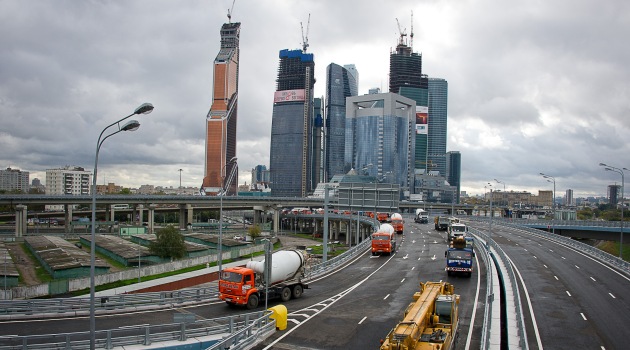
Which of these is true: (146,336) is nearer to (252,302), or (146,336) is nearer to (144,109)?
(252,302)

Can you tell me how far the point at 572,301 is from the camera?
1216 inches

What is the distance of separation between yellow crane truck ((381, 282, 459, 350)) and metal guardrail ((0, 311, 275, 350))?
6963 mm

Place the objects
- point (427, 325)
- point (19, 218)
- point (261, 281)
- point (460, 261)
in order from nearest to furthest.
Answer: point (427, 325)
point (261, 281)
point (460, 261)
point (19, 218)

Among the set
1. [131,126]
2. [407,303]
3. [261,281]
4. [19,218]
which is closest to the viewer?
[131,126]

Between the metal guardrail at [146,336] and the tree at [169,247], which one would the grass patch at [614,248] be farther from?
the metal guardrail at [146,336]

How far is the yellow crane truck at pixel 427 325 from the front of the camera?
14.8 metres

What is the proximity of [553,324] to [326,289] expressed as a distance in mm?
16055

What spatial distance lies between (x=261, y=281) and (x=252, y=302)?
155 cm

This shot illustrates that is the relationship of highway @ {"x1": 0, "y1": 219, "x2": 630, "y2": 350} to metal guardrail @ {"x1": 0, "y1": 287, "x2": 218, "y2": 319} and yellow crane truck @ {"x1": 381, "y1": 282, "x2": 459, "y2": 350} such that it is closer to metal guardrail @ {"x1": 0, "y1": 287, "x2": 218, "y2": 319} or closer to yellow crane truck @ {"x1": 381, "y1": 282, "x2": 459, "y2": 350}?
metal guardrail @ {"x1": 0, "y1": 287, "x2": 218, "y2": 319}

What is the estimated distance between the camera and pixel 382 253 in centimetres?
5497

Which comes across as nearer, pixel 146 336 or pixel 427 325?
pixel 427 325

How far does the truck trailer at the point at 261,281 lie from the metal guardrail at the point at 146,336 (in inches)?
142

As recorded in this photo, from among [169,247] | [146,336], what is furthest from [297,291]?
[169,247]

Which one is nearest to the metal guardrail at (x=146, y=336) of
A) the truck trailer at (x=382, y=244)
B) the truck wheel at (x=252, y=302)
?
the truck wheel at (x=252, y=302)
